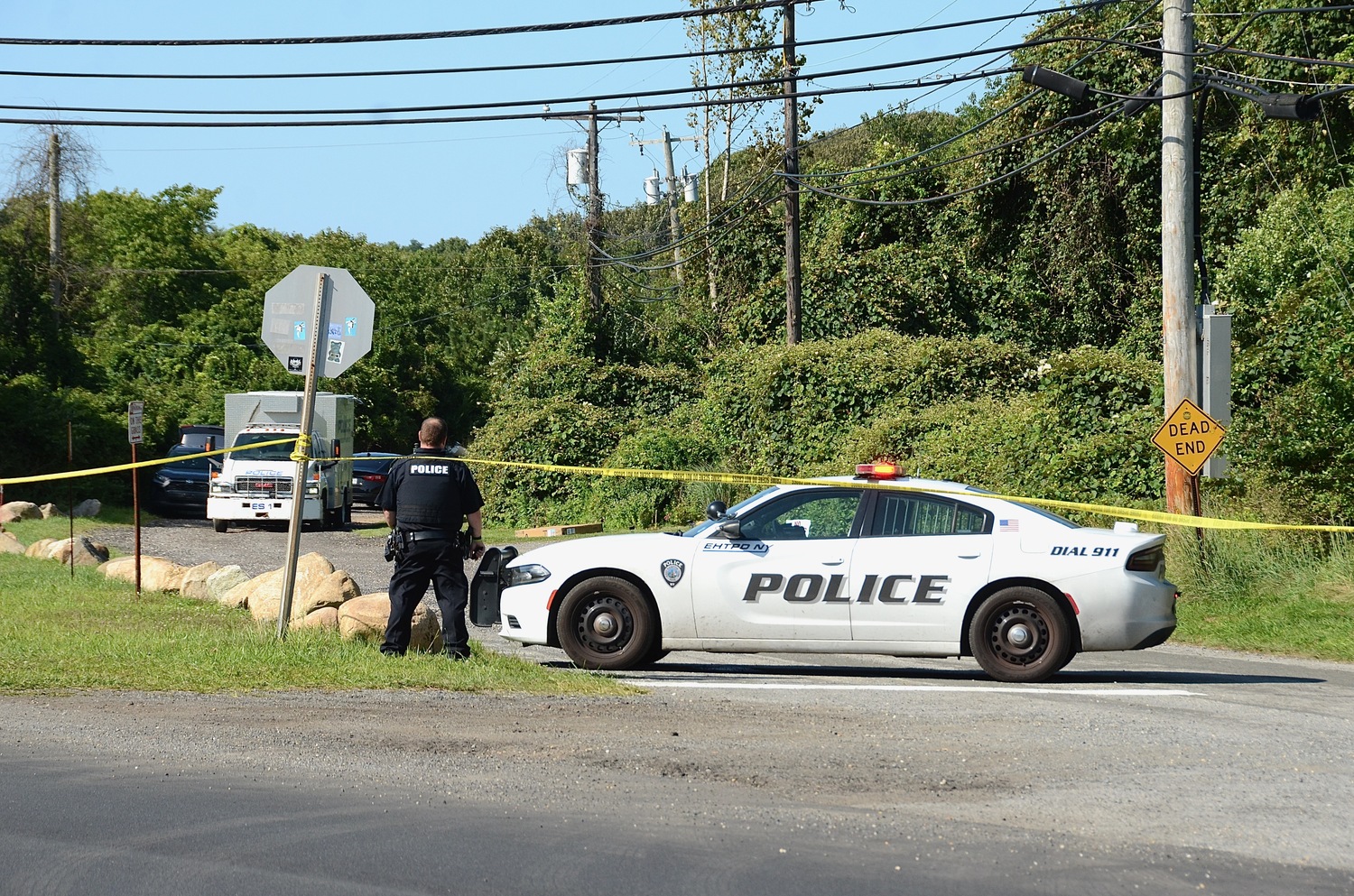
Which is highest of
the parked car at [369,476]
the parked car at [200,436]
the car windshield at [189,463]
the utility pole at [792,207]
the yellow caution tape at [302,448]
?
the utility pole at [792,207]

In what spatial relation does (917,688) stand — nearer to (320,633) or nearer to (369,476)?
(320,633)

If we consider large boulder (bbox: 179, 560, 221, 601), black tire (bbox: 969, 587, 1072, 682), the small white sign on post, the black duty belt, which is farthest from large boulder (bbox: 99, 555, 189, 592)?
black tire (bbox: 969, 587, 1072, 682)

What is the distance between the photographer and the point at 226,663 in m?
10.0

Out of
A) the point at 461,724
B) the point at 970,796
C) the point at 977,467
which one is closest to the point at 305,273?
the point at 461,724

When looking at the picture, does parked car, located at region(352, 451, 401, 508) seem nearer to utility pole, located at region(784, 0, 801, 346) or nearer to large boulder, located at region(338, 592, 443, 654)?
utility pole, located at region(784, 0, 801, 346)

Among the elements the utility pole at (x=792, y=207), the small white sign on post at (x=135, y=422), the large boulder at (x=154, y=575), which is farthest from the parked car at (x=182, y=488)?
the small white sign on post at (x=135, y=422)

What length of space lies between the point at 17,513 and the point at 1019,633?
24.1 m

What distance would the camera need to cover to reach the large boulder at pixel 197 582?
15984mm

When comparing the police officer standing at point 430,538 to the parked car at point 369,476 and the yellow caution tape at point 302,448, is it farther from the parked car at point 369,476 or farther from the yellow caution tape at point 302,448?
the parked car at point 369,476

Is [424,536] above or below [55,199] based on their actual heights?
below

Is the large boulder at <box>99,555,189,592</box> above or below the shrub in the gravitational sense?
below

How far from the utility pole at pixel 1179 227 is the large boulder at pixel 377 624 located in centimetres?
894

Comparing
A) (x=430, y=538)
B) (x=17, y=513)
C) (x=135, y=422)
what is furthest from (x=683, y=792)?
(x=17, y=513)

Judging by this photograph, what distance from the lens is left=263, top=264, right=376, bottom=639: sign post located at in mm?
11062
